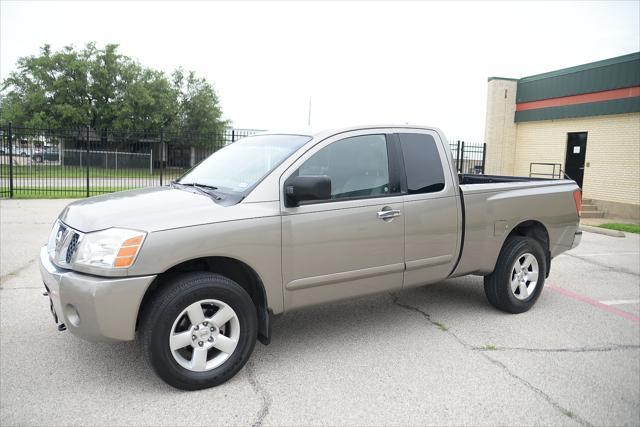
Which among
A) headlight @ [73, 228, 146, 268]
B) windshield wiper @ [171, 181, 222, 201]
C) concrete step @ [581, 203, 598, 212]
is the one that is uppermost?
windshield wiper @ [171, 181, 222, 201]

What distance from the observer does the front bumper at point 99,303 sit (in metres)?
3.13

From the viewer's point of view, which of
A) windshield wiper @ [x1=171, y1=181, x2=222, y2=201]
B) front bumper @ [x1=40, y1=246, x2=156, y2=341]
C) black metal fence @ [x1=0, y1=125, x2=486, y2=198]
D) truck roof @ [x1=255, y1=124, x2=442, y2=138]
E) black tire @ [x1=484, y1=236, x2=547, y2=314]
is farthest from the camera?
black metal fence @ [x1=0, y1=125, x2=486, y2=198]

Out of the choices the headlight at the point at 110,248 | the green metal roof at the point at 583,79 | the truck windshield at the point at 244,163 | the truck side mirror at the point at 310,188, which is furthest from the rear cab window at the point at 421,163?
the green metal roof at the point at 583,79

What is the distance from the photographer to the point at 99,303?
3131 millimetres

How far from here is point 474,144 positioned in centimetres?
1925

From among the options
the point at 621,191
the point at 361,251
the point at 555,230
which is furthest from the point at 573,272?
the point at 621,191

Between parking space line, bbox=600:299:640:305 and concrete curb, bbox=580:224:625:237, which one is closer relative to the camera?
parking space line, bbox=600:299:640:305

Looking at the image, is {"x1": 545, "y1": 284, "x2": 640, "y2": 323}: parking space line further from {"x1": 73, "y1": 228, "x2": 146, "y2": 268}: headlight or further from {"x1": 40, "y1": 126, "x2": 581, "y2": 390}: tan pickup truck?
{"x1": 73, "y1": 228, "x2": 146, "y2": 268}: headlight

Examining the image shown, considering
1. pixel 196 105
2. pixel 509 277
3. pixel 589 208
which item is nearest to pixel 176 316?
pixel 509 277

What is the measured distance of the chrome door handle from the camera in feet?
13.6

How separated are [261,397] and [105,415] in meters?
1.00

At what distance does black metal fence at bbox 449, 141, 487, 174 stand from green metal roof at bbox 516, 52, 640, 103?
3.46 m

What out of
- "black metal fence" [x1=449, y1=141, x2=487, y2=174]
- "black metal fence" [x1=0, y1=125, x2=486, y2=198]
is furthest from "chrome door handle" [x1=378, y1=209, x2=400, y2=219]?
"black metal fence" [x1=449, y1=141, x2=487, y2=174]

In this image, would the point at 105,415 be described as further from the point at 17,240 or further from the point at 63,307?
the point at 17,240
